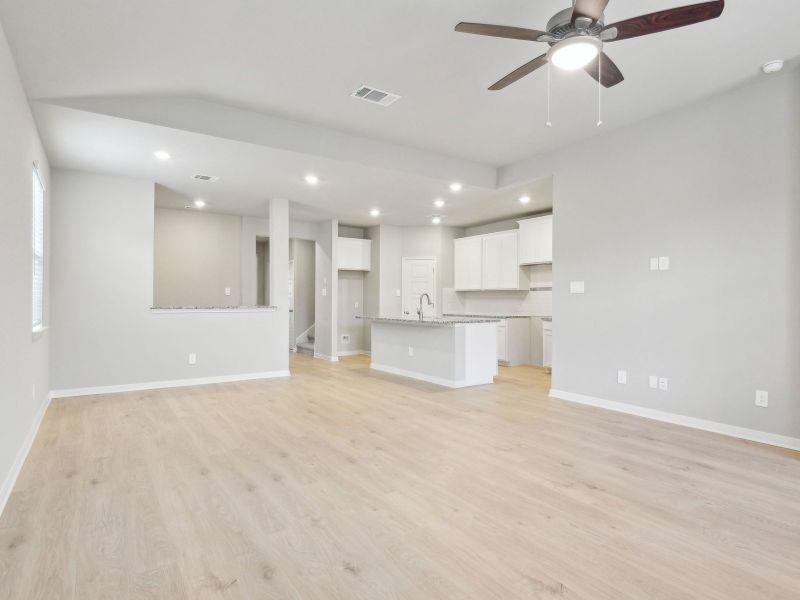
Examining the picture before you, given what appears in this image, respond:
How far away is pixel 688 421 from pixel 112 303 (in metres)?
6.33

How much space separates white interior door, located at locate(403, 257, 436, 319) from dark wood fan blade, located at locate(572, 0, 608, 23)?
6.88 m

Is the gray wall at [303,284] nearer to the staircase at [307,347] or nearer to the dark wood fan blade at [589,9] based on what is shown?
the staircase at [307,347]

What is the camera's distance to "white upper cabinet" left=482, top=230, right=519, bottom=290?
8016 millimetres

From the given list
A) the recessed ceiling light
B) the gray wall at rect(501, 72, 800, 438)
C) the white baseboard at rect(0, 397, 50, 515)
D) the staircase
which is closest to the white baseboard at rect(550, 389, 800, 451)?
the gray wall at rect(501, 72, 800, 438)

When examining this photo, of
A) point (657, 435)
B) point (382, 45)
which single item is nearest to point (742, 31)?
point (382, 45)

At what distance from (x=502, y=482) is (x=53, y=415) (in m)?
4.28

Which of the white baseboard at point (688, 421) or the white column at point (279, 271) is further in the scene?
the white column at point (279, 271)

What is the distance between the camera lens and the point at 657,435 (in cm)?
376

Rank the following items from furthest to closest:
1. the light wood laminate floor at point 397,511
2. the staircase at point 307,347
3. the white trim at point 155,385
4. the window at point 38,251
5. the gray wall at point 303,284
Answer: the gray wall at point 303,284
the staircase at point 307,347
the white trim at point 155,385
the window at point 38,251
the light wood laminate floor at point 397,511

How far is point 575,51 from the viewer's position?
2414mm

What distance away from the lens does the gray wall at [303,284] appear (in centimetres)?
1018

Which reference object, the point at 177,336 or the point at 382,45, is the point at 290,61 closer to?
the point at 382,45

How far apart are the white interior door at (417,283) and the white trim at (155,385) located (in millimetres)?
3398

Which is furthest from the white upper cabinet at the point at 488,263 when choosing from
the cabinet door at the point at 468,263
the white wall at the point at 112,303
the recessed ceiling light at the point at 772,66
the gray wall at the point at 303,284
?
the white wall at the point at 112,303
